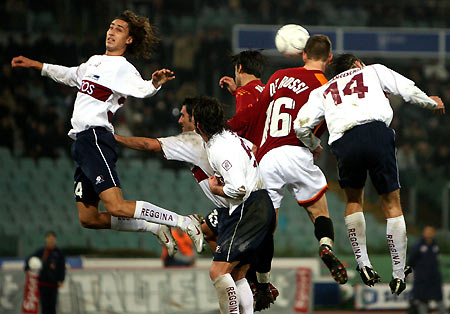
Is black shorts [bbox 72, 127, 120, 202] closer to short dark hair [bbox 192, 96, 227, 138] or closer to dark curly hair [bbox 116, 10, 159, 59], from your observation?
short dark hair [bbox 192, 96, 227, 138]

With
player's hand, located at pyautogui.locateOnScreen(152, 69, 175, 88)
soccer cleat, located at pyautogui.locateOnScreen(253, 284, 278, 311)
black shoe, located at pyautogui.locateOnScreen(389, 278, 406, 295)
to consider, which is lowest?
soccer cleat, located at pyautogui.locateOnScreen(253, 284, 278, 311)

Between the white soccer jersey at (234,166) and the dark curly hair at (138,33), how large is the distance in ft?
4.96

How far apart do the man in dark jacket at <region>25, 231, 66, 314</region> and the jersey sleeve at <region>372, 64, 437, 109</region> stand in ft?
29.2

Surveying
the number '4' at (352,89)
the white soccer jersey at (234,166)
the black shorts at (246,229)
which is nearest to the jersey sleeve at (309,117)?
the number '4' at (352,89)

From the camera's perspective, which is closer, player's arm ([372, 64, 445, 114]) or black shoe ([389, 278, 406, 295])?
player's arm ([372, 64, 445, 114])

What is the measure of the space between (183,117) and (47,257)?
7179 millimetres

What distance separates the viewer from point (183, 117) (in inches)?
332

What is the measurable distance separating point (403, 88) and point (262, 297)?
2.51m

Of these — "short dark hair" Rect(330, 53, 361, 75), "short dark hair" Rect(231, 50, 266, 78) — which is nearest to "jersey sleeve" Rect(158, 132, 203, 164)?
"short dark hair" Rect(231, 50, 266, 78)

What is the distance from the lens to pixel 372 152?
7.10m

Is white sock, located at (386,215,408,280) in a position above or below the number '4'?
below

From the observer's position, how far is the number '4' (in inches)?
282

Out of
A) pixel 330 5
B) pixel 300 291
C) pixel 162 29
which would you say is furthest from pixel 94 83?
pixel 330 5

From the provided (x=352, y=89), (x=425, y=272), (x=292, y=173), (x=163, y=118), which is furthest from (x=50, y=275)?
(x=352, y=89)
